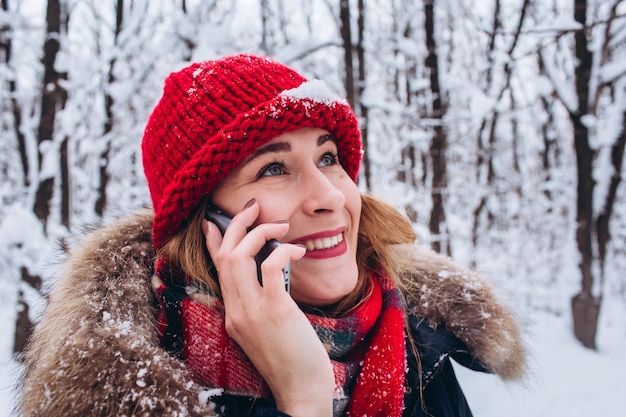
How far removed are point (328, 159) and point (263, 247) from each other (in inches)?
21.8

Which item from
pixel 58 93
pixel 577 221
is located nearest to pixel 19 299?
pixel 58 93

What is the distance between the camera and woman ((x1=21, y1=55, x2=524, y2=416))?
46.2 inches

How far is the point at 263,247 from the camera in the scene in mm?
1341

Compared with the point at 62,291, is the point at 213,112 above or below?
above

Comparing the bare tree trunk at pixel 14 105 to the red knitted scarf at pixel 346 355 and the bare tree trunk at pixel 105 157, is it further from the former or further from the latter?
the red knitted scarf at pixel 346 355

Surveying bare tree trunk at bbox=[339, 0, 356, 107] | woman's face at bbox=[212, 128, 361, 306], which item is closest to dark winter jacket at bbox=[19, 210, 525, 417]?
woman's face at bbox=[212, 128, 361, 306]

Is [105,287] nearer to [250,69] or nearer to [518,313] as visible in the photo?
[250,69]

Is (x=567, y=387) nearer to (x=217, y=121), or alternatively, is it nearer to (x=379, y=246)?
(x=379, y=246)

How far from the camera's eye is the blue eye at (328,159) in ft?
5.54

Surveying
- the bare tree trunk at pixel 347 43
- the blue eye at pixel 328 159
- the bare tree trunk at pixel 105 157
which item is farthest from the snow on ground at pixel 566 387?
the bare tree trunk at pixel 347 43

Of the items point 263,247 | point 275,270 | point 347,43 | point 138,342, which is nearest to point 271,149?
point 263,247

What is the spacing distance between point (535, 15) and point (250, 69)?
11.9m

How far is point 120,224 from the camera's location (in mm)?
1726

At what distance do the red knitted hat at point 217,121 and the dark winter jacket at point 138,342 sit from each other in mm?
243
